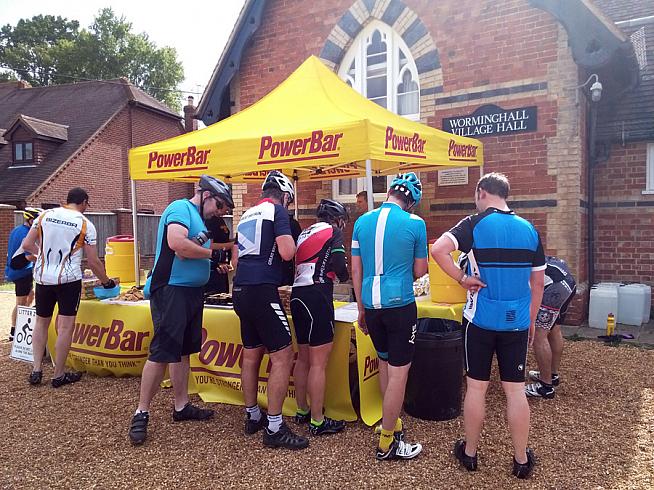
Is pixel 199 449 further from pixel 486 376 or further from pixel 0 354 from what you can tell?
pixel 0 354

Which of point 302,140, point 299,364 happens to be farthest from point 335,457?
point 302,140

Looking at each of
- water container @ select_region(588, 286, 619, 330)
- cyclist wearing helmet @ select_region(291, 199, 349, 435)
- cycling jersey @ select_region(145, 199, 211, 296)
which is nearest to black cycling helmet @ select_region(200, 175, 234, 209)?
cycling jersey @ select_region(145, 199, 211, 296)

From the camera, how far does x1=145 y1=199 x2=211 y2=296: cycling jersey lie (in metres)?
3.90

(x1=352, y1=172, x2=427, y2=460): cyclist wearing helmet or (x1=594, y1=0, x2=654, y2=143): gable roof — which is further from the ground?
(x1=594, y1=0, x2=654, y2=143): gable roof

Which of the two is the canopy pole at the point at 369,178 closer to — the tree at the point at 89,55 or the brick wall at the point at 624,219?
the brick wall at the point at 624,219

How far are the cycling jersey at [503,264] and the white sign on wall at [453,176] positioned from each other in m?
5.01

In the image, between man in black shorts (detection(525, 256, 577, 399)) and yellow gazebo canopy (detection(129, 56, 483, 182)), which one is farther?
yellow gazebo canopy (detection(129, 56, 483, 182))

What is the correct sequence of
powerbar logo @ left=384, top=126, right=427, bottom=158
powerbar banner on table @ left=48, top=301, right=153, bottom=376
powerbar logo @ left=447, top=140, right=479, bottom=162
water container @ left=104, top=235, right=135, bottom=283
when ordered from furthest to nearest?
water container @ left=104, top=235, right=135, bottom=283 → powerbar logo @ left=447, top=140, right=479, bottom=162 → powerbar banner on table @ left=48, top=301, right=153, bottom=376 → powerbar logo @ left=384, top=126, right=427, bottom=158

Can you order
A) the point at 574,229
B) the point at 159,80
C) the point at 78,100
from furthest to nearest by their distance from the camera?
the point at 159,80 → the point at 78,100 → the point at 574,229

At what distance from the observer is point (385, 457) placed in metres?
3.48

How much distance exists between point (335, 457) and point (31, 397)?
3222 millimetres

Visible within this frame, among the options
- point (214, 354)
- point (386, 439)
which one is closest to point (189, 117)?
point (214, 354)

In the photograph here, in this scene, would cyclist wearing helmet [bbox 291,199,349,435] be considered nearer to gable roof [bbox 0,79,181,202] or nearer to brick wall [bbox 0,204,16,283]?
brick wall [bbox 0,204,16,283]

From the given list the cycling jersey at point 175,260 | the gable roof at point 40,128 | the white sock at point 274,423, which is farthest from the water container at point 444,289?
the gable roof at point 40,128
